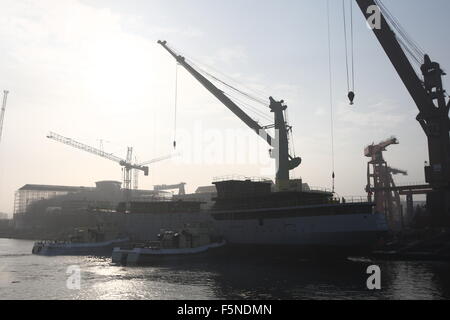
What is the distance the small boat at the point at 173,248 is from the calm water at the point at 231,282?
3.74 metres

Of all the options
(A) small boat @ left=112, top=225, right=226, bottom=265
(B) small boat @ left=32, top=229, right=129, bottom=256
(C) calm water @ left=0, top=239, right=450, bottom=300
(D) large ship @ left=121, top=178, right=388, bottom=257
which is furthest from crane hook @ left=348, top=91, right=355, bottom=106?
(B) small boat @ left=32, top=229, right=129, bottom=256

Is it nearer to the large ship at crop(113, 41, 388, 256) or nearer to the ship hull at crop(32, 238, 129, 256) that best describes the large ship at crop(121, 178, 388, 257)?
the large ship at crop(113, 41, 388, 256)

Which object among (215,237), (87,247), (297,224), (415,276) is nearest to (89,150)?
(87,247)

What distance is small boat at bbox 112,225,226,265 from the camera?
177ft

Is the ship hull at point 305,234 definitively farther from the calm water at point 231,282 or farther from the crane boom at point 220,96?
the crane boom at point 220,96

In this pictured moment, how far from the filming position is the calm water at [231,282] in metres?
31.0

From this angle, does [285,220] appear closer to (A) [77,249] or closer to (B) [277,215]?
(B) [277,215]

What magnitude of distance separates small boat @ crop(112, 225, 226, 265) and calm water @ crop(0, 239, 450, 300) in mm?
3740

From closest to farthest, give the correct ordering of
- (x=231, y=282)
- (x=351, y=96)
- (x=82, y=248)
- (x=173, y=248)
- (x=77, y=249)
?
(x=231, y=282) → (x=351, y=96) → (x=173, y=248) → (x=77, y=249) → (x=82, y=248)

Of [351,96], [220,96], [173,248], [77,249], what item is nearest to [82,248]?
[77,249]

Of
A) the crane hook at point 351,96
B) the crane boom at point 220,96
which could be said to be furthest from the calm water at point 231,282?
the crane boom at point 220,96

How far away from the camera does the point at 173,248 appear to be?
57156 mm

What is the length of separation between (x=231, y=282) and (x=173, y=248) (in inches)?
869

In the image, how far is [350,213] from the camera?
165 feet
